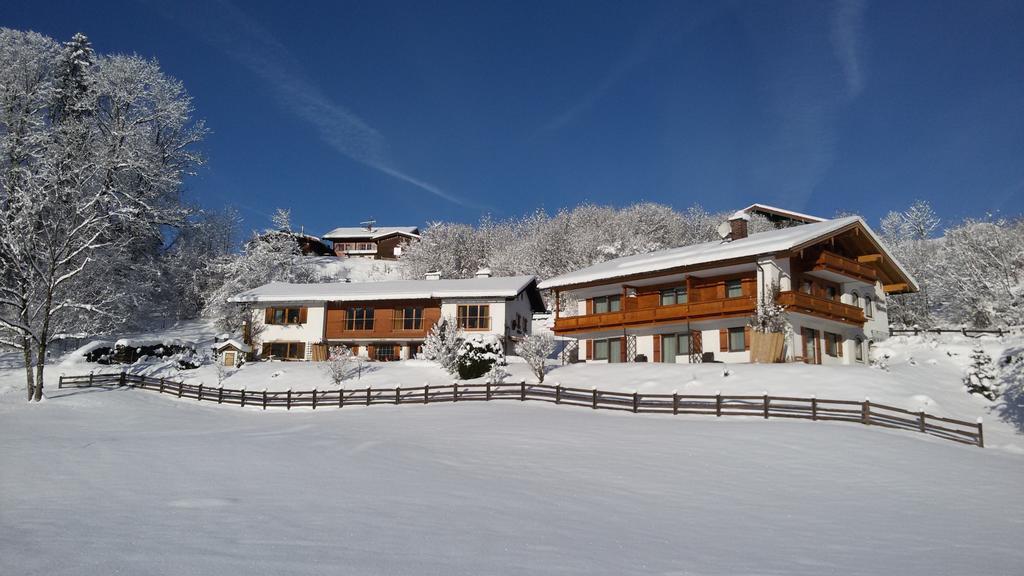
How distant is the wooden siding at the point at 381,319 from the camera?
46.8 m

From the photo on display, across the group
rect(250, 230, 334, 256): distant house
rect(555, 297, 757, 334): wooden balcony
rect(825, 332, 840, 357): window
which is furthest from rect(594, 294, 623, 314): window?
rect(250, 230, 334, 256): distant house

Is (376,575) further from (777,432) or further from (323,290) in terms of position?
(323,290)

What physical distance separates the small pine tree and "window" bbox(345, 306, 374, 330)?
1397 inches

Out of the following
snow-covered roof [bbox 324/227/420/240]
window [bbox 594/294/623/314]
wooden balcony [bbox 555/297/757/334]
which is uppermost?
snow-covered roof [bbox 324/227/420/240]

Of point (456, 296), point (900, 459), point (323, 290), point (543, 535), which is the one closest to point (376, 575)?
point (543, 535)

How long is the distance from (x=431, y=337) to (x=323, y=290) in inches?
573

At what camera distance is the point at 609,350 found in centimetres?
4034

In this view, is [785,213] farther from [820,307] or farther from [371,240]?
[371,240]

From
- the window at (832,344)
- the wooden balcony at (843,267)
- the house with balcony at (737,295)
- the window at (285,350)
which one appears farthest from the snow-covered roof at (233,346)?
the window at (832,344)

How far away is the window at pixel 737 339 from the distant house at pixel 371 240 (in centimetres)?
6860

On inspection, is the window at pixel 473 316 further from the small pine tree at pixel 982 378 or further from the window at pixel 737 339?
the small pine tree at pixel 982 378

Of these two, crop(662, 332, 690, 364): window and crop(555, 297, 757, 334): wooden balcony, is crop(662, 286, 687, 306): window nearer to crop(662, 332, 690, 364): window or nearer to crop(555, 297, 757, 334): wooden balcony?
crop(555, 297, 757, 334): wooden balcony

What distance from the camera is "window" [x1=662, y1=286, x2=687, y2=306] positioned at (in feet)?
126

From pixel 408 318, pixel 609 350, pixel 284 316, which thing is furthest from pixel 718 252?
pixel 284 316
